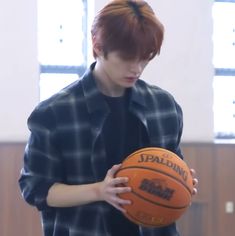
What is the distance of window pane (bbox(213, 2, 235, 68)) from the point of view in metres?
4.09

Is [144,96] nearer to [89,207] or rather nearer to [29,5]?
[89,207]

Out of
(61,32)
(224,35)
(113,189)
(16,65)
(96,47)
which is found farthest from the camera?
(224,35)

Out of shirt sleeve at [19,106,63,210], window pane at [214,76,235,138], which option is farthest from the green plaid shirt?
window pane at [214,76,235,138]

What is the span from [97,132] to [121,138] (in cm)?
7

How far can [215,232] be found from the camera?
384cm

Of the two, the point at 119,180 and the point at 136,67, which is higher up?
the point at 136,67

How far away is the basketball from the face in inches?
7.1

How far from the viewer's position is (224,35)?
410 centimetres

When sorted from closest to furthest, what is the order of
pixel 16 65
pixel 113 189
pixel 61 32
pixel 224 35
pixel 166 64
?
pixel 113 189
pixel 16 65
pixel 166 64
pixel 61 32
pixel 224 35

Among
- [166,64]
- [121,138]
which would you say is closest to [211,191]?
[166,64]

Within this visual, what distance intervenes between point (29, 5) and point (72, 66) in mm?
604

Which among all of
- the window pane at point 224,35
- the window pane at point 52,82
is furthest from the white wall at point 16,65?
the window pane at point 224,35

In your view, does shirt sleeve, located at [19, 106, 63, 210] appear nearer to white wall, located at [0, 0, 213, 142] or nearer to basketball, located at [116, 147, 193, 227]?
basketball, located at [116, 147, 193, 227]

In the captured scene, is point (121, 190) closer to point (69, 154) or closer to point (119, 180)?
point (119, 180)
